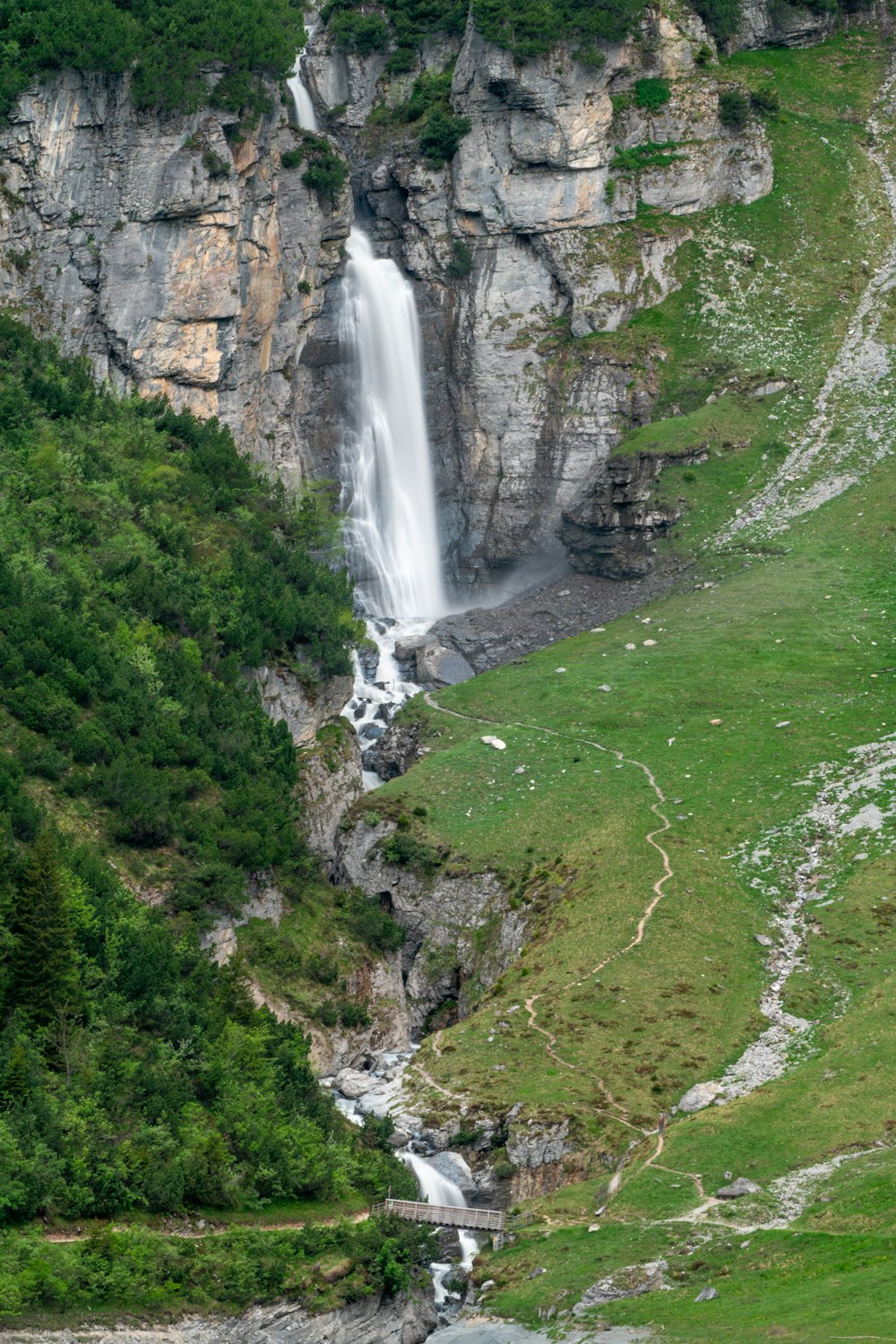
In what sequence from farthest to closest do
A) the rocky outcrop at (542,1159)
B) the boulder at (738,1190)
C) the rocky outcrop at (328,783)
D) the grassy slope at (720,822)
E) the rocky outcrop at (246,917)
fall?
the rocky outcrop at (328,783), the rocky outcrop at (246,917), the rocky outcrop at (542,1159), the boulder at (738,1190), the grassy slope at (720,822)

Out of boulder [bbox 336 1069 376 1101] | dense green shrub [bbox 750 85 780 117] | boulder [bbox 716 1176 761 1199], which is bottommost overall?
boulder [bbox 336 1069 376 1101]

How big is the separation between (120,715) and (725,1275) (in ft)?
113

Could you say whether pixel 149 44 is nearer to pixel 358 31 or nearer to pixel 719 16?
pixel 358 31

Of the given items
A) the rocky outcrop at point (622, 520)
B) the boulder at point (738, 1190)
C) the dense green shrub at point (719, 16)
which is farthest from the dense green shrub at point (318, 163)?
the boulder at point (738, 1190)

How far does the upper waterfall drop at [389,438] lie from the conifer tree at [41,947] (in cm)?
6263

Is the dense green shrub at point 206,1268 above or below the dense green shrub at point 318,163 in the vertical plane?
below

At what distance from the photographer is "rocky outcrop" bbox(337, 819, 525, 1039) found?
7356cm

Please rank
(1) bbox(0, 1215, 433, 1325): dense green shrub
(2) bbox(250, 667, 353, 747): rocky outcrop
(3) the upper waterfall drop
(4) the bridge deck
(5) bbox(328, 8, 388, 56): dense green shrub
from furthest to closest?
(5) bbox(328, 8, 388, 56): dense green shrub → (3) the upper waterfall drop → (2) bbox(250, 667, 353, 747): rocky outcrop → (4) the bridge deck → (1) bbox(0, 1215, 433, 1325): dense green shrub

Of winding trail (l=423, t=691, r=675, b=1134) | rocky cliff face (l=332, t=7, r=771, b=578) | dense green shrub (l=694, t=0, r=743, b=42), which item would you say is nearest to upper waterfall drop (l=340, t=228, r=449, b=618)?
rocky cliff face (l=332, t=7, r=771, b=578)

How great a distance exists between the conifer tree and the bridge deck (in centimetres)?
1082

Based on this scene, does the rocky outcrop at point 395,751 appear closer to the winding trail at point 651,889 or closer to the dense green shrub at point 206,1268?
the winding trail at point 651,889

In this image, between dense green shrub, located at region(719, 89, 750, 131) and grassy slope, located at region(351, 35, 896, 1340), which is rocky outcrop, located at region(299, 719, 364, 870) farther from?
dense green shrub, located at region(719, 89, 750, 131)

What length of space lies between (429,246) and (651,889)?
58.8 meters

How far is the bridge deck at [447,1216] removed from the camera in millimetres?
52469
